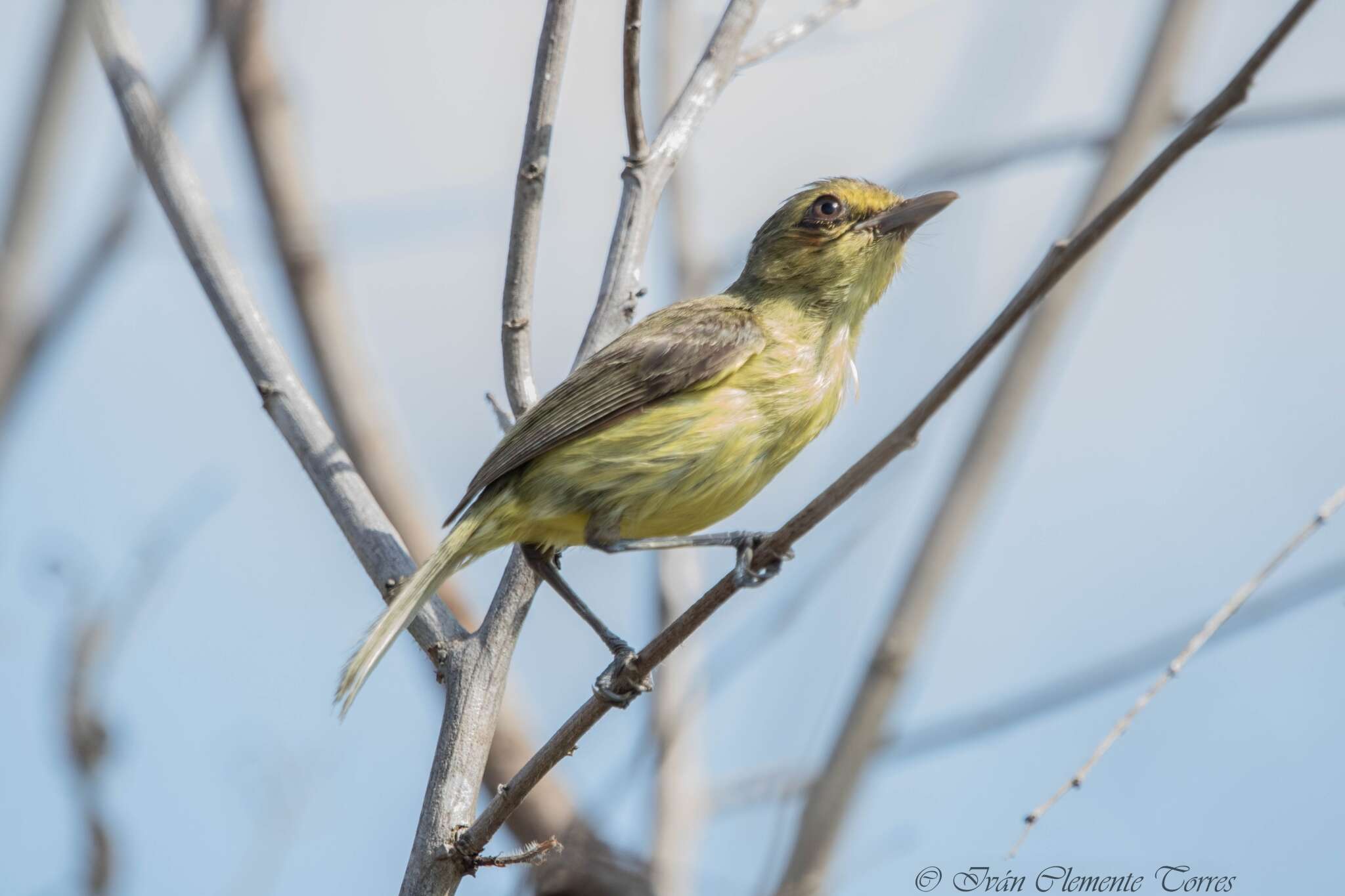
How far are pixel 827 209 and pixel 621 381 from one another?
47.5 inches

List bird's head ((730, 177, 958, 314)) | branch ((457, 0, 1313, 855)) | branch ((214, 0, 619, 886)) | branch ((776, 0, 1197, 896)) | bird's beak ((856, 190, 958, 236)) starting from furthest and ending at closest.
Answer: branch ((214, 0, 619, 886))
branch ((776, 0, 1197, 896))
bird's head ((730, 177, 958, 314))
bird's beak ((856, 190, 958, 236))
branch ((457, 0, 1313, 855))

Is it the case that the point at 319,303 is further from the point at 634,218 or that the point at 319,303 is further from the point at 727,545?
the point at 727,545

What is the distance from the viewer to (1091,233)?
2.24m

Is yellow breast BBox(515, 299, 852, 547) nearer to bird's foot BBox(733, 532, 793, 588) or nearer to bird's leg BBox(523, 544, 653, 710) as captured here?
bird's leg BBox(523, 544, 653, 710)

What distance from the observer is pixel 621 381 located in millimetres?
→ 4465

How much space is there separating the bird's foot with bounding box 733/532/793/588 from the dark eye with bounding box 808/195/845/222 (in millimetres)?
1700

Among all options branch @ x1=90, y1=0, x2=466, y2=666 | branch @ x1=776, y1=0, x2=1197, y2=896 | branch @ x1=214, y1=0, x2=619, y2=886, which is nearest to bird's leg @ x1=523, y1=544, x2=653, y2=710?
branch @ x1=90, y1=0, x2=466, y2=666

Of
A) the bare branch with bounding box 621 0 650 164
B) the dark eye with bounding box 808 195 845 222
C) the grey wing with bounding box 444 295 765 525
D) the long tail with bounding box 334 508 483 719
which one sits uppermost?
the bare branch with bounding box 621 0 650 164

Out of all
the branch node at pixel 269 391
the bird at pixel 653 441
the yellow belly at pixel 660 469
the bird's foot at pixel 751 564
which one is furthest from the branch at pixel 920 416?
the branch node at pixel 269 391

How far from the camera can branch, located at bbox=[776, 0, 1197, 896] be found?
213 inches

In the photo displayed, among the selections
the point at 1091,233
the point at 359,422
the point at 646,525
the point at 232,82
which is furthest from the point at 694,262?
the point at 1091,233

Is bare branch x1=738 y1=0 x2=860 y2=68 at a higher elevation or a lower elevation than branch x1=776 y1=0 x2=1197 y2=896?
higher

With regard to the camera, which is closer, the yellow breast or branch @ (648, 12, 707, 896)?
the yellow breast

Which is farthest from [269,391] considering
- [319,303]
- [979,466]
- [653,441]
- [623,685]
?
[979,466]
